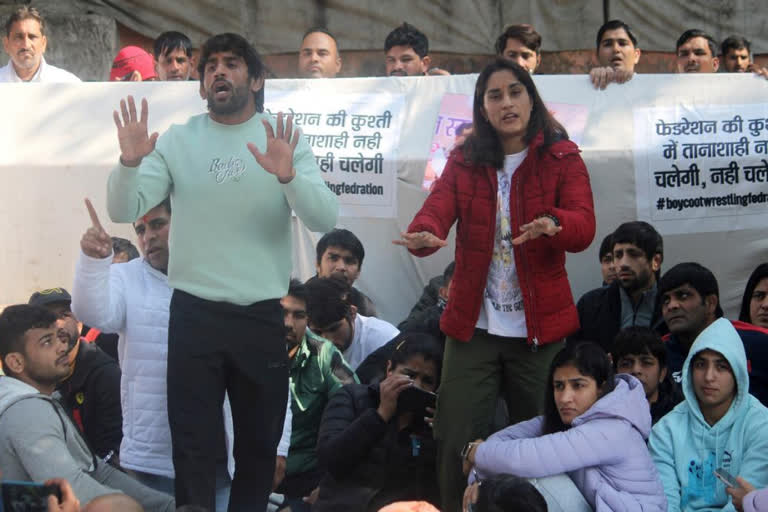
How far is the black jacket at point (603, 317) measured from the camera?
5.31m

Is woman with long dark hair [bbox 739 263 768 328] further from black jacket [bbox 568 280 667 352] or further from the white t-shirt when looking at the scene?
the white t-shirt

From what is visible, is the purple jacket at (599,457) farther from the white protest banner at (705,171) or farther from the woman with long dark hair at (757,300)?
the white protest banner at (705,171)

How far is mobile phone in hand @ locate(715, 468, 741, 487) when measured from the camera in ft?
13.4

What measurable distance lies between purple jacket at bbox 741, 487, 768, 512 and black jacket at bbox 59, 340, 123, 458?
110 inches

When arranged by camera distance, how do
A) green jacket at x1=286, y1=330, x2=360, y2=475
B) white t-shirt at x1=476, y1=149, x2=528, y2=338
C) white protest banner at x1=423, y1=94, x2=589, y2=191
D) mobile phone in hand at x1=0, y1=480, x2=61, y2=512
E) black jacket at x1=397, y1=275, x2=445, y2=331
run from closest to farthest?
mobile phone in hand at x1=0, y1=480, x2=61, y2=512 → white t-shirt at x1=476, y1=149, x2=528, y2=338 → green jacket at x1=286, y1=330, x2=360, y2=475 → black jacket at x1=397, y1=275, x2=445, y2=331 → white protest banner at x1=423, y1=94, x2=589, y2=191

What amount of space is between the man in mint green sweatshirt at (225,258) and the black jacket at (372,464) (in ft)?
1.44

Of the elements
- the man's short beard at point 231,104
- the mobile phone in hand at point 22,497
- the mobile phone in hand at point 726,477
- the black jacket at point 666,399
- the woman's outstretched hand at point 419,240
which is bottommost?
the mobile phone in hand at point 726,477

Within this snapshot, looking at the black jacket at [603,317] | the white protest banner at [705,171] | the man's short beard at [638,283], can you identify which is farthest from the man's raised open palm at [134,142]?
the white protest banner at [705,171]

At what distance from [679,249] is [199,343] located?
10.7 feet

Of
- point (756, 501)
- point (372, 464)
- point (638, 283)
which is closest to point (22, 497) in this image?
point (372, 464)

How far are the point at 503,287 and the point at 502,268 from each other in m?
0.07

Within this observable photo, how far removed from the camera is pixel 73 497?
3.39 metres

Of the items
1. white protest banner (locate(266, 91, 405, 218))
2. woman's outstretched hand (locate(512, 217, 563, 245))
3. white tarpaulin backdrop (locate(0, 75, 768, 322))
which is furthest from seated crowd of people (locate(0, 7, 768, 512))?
white protest banner (locate(266, 91, 405, 218))

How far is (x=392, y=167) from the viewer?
623 cm
